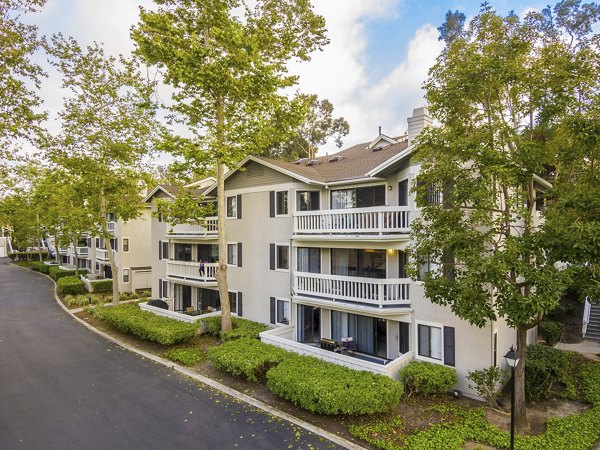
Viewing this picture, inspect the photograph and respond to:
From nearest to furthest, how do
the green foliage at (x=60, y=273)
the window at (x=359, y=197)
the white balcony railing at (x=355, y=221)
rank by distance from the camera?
the white balcony railing at (x=355, y=221)
the window at (x=359, y=197)
the green foliage at (x=60, y=273)

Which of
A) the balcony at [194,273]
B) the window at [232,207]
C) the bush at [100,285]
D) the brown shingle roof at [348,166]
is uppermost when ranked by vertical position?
the brown shingle roof at [348,166]

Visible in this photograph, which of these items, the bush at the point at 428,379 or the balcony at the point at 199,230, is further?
the balcony at the point at 199,230

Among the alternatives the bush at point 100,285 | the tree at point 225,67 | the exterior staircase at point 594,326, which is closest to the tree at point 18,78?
the tree at point 225,67

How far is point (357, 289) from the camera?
13539mm

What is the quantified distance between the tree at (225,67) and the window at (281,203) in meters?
2.65

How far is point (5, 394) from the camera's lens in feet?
39.1

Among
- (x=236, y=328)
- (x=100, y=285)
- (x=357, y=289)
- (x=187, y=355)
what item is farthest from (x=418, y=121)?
(x=100, y=285)

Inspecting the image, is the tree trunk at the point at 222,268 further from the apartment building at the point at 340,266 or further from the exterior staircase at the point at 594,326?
the exterior staircase at the point at 594,326

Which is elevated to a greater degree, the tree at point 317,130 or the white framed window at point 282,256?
the tree at point 317,130

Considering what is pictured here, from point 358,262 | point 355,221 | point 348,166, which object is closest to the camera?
point 355,221

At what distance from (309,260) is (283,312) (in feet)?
10.3

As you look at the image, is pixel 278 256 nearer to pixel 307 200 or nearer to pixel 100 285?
pixel 307 200

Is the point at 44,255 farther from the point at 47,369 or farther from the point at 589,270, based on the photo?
the point at 589,270

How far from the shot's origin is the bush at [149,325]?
52.6ft
